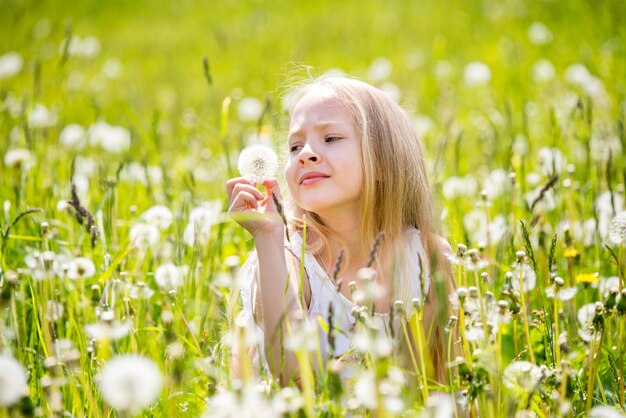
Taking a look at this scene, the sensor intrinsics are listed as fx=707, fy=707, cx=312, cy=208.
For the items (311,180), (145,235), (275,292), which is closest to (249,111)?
(145,235)

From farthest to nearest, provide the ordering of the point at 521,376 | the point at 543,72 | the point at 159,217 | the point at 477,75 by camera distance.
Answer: the point at 477,75 < the point at 543,72 < the point at 159,217 < the point at 521,376

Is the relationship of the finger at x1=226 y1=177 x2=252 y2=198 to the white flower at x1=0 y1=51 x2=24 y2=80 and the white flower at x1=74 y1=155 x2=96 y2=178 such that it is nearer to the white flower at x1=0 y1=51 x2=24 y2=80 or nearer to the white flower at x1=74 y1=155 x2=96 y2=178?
the white flower at x1=74 y1=155 x2=96 y2=178

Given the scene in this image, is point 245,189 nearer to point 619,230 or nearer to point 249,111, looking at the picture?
point 619,230

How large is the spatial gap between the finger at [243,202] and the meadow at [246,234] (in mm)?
184

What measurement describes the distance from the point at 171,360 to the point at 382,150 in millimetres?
947

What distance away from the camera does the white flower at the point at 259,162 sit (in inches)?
74.0

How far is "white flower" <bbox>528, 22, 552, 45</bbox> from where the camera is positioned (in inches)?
209

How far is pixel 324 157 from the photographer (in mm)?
1960

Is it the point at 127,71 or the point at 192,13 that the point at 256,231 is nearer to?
the point at 127,71

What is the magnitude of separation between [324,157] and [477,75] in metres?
3.06

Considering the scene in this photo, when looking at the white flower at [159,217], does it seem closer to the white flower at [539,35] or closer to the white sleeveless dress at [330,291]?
the white sleeveless dress at [330,291]

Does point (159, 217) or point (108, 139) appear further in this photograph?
point (108, 139)

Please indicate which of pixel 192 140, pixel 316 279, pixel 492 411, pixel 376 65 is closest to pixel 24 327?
pixel 316 279

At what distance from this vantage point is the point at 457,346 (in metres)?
1.93
